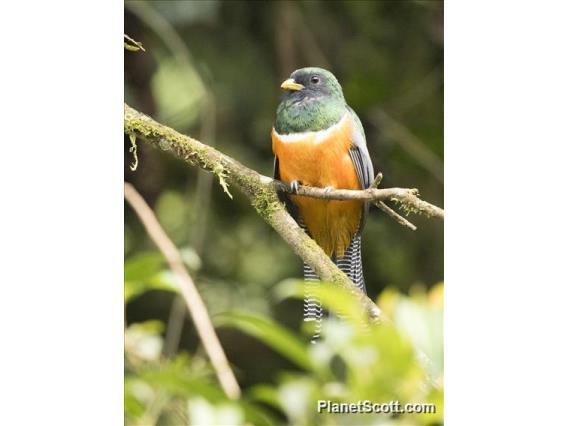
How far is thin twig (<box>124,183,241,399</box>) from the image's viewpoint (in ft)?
11.0

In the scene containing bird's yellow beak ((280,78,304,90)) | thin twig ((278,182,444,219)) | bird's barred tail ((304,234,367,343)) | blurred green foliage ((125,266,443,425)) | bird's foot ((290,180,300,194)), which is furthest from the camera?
bird's yellow beak ((280,78,304,90))

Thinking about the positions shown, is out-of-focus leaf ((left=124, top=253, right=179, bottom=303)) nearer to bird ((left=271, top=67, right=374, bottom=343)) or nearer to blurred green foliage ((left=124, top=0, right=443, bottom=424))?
blurred green foliage ((left=124, top=0, right=443, bottom=424))

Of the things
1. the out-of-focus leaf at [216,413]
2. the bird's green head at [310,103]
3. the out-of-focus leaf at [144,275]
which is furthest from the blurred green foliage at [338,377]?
the bird's green head at [310,103]

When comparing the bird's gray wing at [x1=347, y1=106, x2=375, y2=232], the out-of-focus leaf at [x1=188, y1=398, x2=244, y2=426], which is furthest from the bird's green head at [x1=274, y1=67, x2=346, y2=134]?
the out-of-focus leaf at [x1=188, y1=398, x2=244, y2=426]

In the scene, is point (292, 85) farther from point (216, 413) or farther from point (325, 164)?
point (216, 413)

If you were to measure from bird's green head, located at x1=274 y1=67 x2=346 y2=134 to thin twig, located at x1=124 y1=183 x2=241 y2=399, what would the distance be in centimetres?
63

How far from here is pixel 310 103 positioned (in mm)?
3570

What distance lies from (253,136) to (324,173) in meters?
0.72

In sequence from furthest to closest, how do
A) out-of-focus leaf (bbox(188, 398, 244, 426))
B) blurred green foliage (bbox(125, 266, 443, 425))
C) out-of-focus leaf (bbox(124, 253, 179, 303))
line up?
out-of-focus leaf (bbox(124, 253, 179, 303)) < out-of-focus leaf (bbox(188, 398, 244, 426)) < blurred green foliage (bbox(125, 266, 443, 425))

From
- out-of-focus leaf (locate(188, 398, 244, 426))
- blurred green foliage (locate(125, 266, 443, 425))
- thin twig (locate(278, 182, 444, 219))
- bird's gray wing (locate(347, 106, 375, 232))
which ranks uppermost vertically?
bird's gray wing (locate(347, 106, 375, 232))

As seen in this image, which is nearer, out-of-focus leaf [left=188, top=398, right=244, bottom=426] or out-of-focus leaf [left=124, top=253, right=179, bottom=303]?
out-of-focus leaf [left=188, top=398, right=244, bottom=426]

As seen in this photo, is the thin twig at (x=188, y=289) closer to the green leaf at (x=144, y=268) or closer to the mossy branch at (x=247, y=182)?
the mossy branch at (x=247, y=182)

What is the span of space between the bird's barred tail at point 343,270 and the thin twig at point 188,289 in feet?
1.19

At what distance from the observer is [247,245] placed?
13.7 feet
